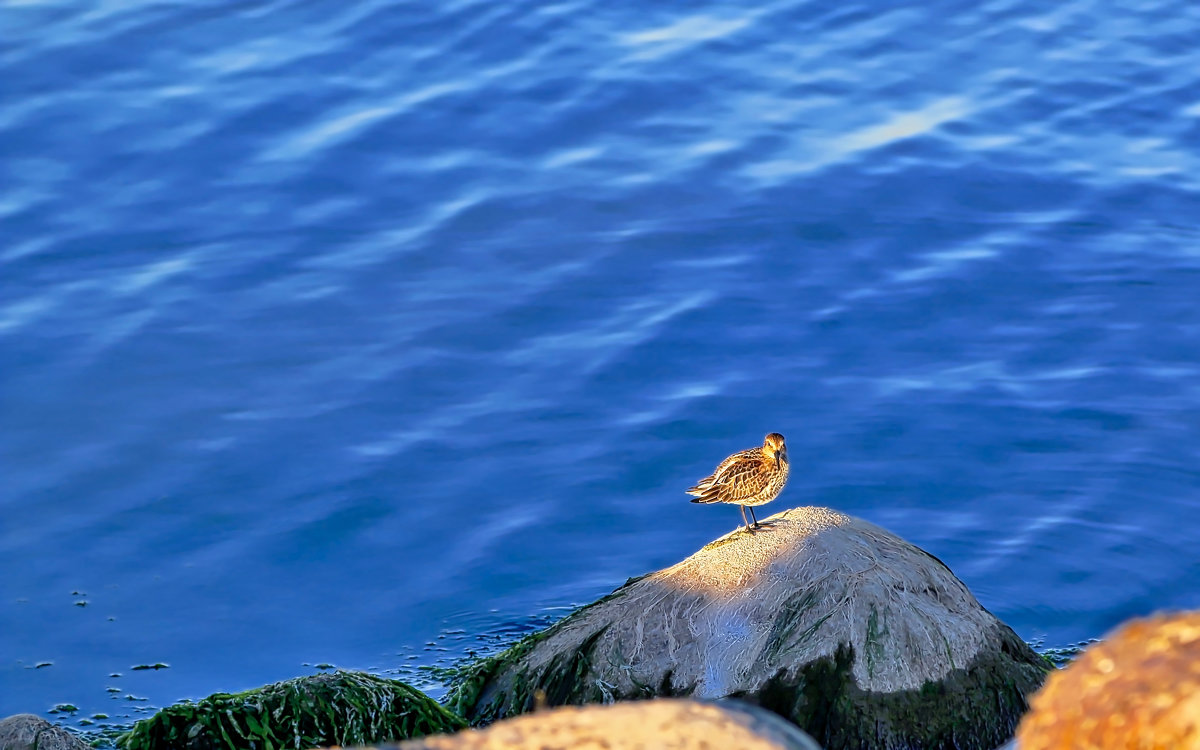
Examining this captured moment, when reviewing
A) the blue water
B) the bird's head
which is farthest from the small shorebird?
the blue water

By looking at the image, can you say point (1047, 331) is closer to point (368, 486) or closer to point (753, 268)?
point (753, 268)

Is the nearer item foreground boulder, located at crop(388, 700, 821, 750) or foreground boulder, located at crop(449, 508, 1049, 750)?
foreground boulder, located at crop(388, 700, 821, 750)

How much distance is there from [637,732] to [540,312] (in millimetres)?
10682

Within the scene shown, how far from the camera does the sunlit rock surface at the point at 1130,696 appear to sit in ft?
15.3

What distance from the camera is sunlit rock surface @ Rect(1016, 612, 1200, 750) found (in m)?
4.67

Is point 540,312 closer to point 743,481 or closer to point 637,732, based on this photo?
point 743,481

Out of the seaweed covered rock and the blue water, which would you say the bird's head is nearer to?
the seaweed covered rock

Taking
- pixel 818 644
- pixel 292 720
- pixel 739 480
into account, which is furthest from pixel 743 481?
pixel 292 720

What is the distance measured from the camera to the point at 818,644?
27.5 ft

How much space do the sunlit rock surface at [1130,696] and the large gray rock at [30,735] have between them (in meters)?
4.96

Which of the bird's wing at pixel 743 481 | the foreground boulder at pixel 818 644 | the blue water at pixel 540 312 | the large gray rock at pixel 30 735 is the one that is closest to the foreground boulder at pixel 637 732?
the foreground boulder at pixel 818 644

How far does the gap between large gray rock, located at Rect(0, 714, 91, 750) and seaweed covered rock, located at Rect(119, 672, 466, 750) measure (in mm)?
437

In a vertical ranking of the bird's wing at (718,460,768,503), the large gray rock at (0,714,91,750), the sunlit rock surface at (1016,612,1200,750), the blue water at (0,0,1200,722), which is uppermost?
the blue water at (0,0,1200,722)

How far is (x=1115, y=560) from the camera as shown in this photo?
484 inches
